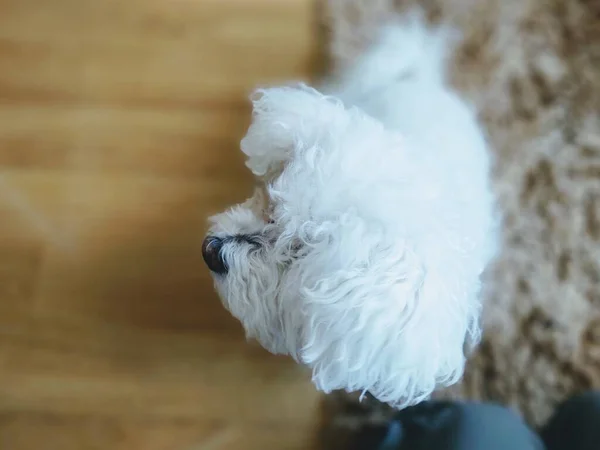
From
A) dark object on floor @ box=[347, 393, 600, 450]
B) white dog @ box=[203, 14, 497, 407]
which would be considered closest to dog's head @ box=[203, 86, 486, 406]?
white dog @ box=[203, 14, 497, 407]

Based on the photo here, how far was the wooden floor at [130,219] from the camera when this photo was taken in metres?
1.14

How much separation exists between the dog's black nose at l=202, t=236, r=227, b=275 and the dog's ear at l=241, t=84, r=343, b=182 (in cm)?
13

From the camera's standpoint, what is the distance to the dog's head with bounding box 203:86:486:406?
722mm

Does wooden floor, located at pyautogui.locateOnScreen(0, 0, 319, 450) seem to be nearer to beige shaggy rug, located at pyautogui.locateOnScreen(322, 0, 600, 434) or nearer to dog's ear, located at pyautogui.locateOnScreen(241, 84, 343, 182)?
beige shaggy rug, located at pyautogui.locateOnScreen(322, 0, 600, 434)

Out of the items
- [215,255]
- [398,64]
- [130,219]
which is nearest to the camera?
[215,255]

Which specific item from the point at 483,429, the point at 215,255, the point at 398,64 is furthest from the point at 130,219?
the point at 483,429

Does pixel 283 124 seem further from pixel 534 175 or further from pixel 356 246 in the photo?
pixel 534 175

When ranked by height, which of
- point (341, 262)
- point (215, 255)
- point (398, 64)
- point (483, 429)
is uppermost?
point (398, 64)

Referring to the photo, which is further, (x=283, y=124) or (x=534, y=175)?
(x=534, y=175)

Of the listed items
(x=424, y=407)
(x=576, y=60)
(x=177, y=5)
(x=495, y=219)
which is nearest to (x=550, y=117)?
(x=576, y=60)

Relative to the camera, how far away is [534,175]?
1.29 m

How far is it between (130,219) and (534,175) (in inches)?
33.7

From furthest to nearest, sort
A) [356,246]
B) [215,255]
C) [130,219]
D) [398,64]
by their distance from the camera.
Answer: [130,219] → [398,64] → [215,255] → [356,246]

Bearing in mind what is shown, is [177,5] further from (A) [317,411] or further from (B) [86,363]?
(A) [317,411]
